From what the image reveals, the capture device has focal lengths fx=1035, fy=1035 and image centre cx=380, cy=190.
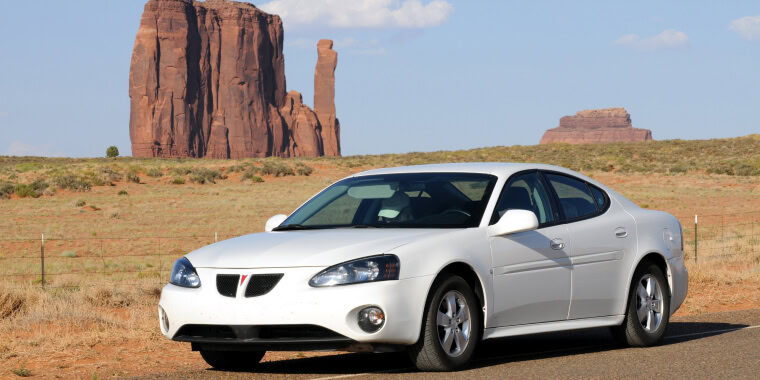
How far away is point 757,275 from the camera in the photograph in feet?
51.5

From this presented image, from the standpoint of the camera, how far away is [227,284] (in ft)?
21.8

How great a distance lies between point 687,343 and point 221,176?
54.6 metres

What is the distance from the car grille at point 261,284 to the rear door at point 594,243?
→ 261cm

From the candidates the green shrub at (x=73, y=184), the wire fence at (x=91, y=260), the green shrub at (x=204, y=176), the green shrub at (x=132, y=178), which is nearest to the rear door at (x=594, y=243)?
the wire fence at (x=91, y=260)

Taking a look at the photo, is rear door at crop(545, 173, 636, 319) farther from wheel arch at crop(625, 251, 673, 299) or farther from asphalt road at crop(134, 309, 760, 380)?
asphalt road at crop(134, 309, 760, 380)

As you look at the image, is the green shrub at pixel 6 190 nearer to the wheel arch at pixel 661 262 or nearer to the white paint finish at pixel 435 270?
the white paint finish at pixel 435 270

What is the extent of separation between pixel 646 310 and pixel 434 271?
9.19 ft

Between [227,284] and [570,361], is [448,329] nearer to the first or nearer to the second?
[570,361]

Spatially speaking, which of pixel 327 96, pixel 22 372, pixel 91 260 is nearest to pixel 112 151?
pixel 327 96

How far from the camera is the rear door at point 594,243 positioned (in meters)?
8.12

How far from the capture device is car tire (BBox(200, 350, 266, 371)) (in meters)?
7.51

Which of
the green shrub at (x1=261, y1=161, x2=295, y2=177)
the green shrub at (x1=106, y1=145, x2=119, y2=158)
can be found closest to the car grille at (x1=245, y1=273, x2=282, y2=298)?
the green shrub at (x1=261, y1=161, x2=295, y2=177)

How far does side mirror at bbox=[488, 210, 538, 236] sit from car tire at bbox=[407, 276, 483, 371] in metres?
0.53

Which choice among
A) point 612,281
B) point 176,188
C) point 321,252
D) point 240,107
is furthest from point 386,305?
point 240,107
